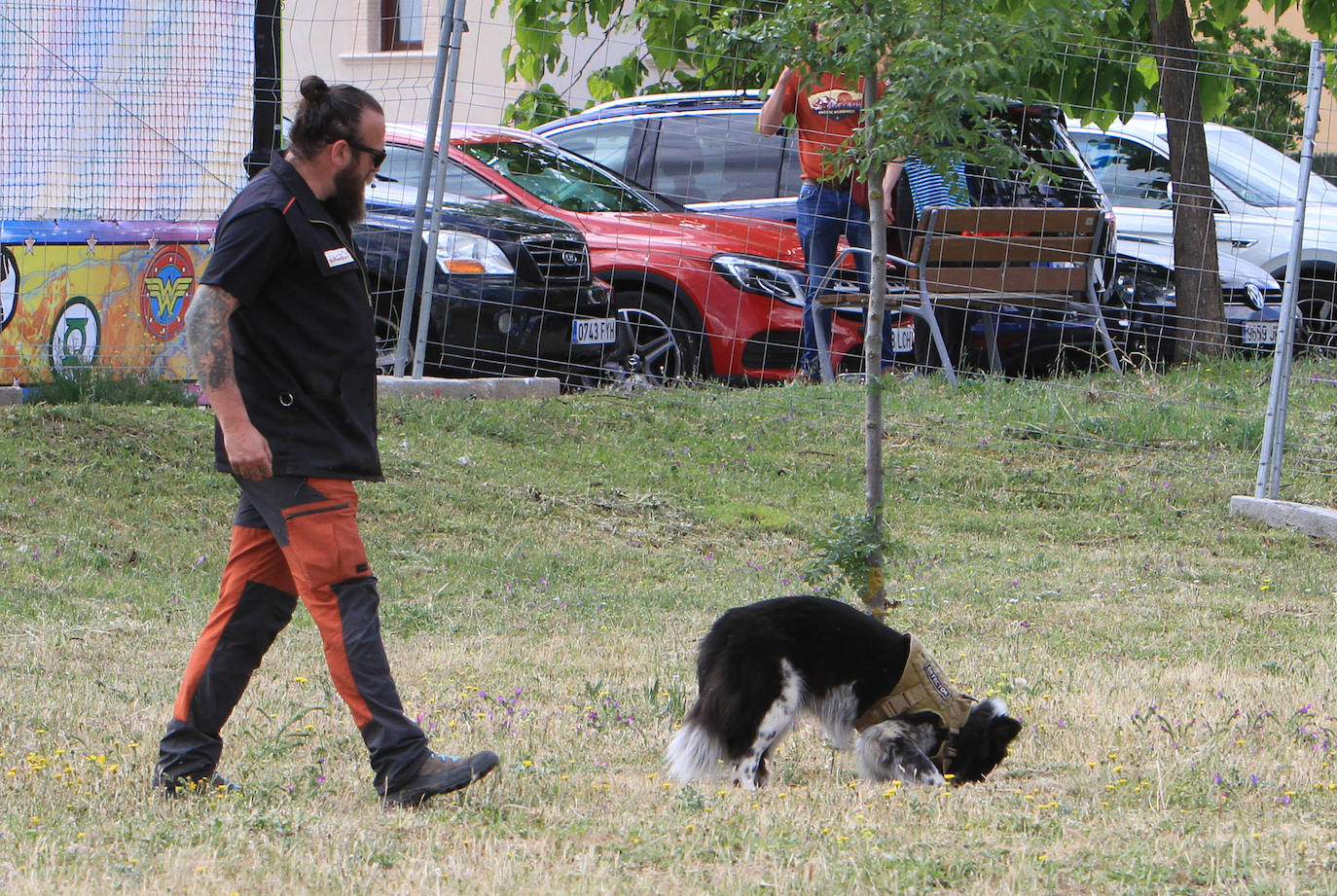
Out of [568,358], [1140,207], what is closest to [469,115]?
[568,358]

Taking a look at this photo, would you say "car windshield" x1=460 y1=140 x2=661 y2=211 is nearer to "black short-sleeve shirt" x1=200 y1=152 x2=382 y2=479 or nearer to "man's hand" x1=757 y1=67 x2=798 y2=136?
"man's hand" x1=757 y1=67 x2=798 y2=136

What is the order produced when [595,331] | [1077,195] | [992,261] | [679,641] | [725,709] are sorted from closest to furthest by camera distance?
[725,709] < [679,641] < [992,261] < [595,331] < [1077,195]

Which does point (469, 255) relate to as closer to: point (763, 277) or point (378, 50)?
point (763, 277)

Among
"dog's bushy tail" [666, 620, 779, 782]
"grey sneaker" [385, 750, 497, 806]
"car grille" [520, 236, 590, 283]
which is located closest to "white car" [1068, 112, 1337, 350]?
"car grille" [520, 236, 590, 283]

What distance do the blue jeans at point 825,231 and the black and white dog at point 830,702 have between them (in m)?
5.79

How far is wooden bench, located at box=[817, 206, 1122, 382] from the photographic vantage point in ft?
33.9

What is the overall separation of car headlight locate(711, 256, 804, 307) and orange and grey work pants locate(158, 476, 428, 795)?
6809 millimetres

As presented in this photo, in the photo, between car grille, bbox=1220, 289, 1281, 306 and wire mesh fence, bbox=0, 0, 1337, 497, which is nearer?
wire mesh fence, bbox=0, 0, 1337, 497

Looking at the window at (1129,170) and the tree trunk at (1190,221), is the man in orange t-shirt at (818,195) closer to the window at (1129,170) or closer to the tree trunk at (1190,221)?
the tree trunk at (1190,221)

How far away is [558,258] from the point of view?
1020cm

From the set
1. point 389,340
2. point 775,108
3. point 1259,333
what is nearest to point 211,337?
point 775,108

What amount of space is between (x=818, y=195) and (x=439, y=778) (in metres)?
6.90

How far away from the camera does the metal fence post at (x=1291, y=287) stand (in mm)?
8023

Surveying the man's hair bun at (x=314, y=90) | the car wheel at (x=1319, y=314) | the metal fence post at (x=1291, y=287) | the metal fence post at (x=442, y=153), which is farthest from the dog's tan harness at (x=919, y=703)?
the car wheel at (x=1319, y=314)
